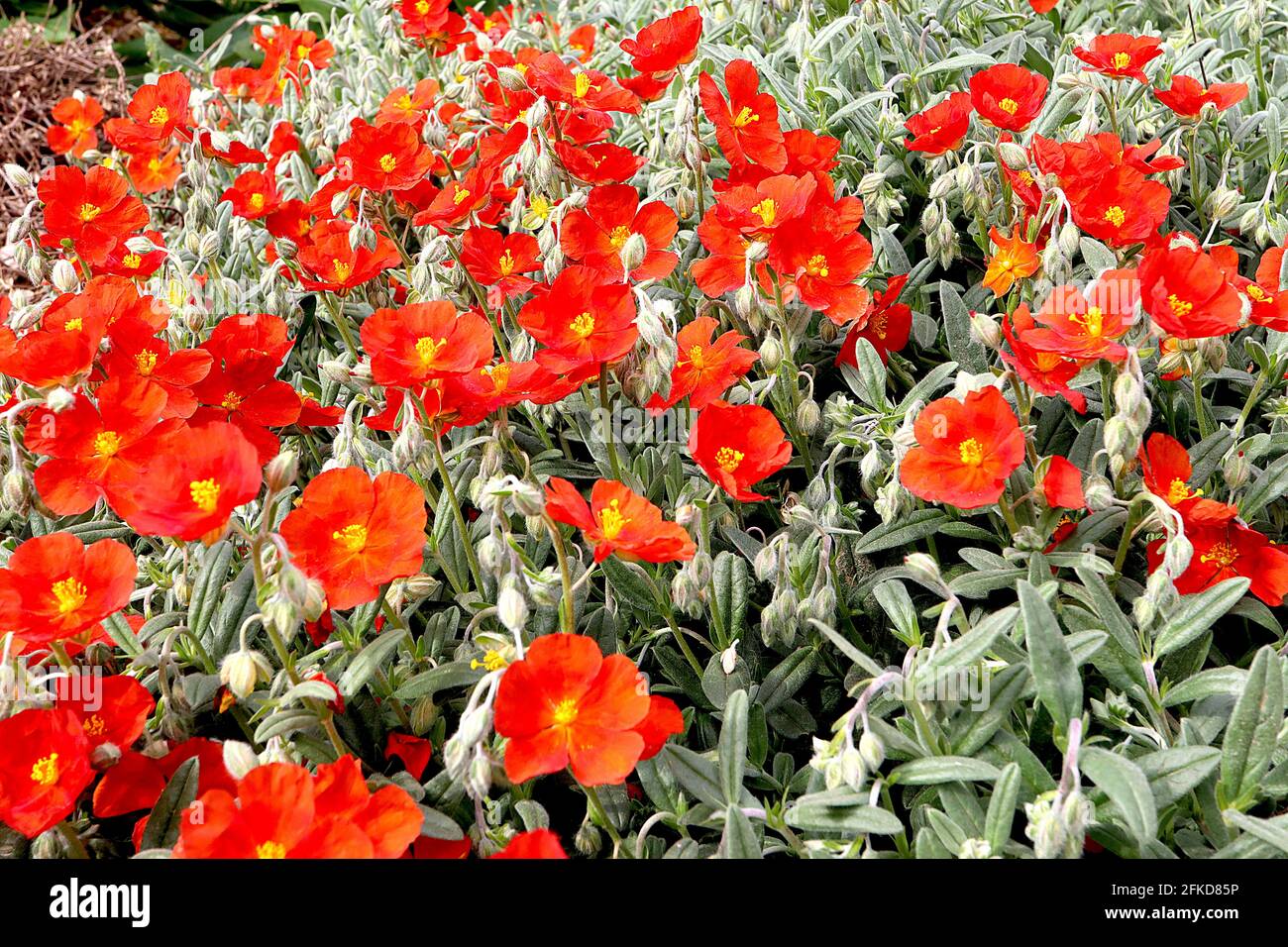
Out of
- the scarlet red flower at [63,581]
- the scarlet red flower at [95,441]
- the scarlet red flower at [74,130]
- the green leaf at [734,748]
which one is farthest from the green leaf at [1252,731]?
the scarlet red flower at [74,130]

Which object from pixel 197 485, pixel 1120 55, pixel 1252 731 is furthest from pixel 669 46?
pixel 1252 731

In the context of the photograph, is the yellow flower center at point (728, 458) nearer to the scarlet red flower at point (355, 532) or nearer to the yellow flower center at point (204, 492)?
the scarlet red flower at point (355, 532)

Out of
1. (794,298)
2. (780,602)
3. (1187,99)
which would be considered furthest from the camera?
(1187,99)

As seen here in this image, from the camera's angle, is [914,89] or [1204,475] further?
[914,89]

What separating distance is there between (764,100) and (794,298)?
0.53 meters

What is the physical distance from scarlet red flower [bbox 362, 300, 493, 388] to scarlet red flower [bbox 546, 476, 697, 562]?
11.9 inches

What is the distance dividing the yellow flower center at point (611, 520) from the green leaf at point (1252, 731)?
0.94m

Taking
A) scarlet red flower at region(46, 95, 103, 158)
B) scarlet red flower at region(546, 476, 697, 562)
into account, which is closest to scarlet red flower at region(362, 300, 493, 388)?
scarlet red flower at region(546, 476, 697, 562)

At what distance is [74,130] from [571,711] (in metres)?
3.26

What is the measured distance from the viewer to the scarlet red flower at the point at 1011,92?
2494 mm

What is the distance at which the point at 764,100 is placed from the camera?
8.52 feet

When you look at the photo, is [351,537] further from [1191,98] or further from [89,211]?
[1191,98]
